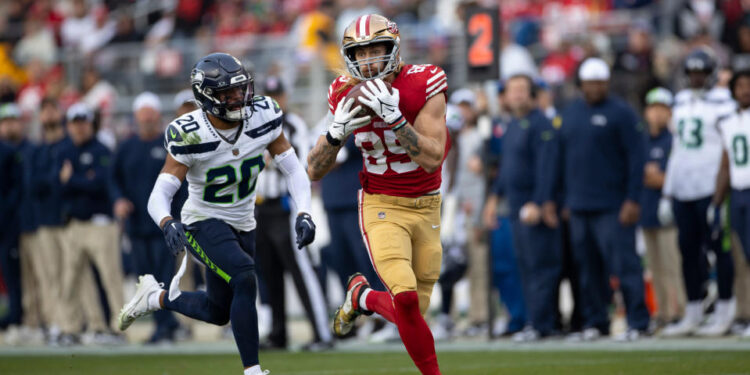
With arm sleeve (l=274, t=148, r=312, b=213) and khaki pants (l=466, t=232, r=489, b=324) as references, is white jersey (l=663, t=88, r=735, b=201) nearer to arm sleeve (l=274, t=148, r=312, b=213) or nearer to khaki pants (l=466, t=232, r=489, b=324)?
khaki pants (l=466, t=232, r=489, b=324)

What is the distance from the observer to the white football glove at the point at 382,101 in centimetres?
581

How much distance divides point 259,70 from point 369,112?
478 inches

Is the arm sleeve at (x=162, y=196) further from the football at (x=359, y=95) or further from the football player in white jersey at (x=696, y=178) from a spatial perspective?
the football player in white jersey at (x=696, y=178)

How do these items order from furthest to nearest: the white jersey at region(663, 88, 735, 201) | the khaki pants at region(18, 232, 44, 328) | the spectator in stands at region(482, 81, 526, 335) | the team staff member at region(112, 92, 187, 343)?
the khaki pants at region(18, 232, 44, 328)
the spectator in stands at region(482, 81, 526, 335)
the team staff member at region(112, 92, 187, 343)
the white jersey at region(663, 88, 735, 201)

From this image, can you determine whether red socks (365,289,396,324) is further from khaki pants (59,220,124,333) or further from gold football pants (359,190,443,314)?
khaki pants (59,220,124,333)

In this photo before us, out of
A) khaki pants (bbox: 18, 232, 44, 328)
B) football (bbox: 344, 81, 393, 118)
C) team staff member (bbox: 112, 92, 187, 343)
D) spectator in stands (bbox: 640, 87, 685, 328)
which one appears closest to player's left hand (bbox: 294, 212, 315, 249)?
football (bbox: 344, 81, 393, 118)

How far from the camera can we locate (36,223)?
1259 cm

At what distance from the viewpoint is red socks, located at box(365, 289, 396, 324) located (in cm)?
629

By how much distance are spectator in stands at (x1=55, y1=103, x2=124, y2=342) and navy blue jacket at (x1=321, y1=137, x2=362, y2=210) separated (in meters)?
2.36

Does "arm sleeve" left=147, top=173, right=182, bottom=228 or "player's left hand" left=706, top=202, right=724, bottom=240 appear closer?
"arm sleeve" left=147, top=173, right=182, bottom=228

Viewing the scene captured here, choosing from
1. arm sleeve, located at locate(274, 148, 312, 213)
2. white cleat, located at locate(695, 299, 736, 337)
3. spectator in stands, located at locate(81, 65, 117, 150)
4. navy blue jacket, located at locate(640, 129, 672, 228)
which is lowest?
white cleat, located at locate(695, 299, 736, 337)

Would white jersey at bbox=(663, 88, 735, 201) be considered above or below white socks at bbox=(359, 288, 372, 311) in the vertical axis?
above

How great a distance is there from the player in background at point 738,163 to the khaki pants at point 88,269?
5.83 meters

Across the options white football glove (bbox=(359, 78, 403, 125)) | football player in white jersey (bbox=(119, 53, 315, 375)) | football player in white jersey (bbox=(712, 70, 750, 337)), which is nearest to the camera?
white football glove (bbox=(359, 78, 403, 125))
